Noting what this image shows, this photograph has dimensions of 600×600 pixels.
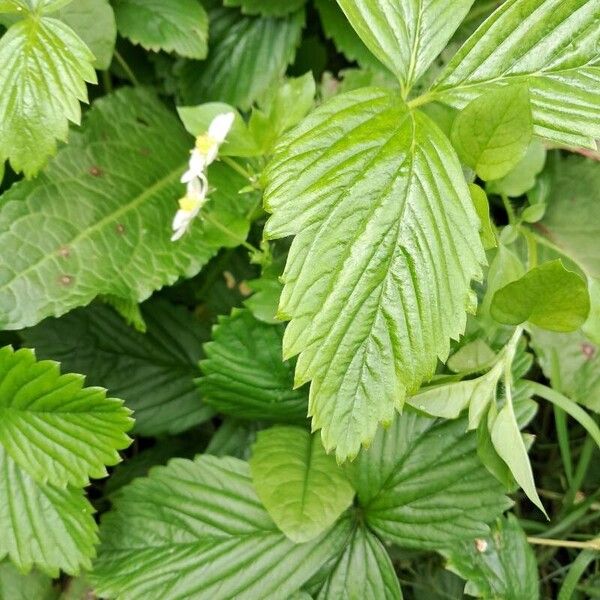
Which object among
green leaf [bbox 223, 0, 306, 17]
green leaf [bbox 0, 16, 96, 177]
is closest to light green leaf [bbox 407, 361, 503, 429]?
green leaf [bbox 0, 16, 96, 177]

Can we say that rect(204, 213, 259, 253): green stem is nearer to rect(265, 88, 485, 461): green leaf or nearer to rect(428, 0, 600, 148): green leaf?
rect(265, 88, 485, 461): green leaf

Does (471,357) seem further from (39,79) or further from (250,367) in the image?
(39,79)

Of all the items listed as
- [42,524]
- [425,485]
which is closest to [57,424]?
[42,524]

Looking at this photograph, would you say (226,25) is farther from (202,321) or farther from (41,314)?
(41,314)

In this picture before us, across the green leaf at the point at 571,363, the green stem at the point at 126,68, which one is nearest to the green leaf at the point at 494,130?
the green leaf at the point at 571,363

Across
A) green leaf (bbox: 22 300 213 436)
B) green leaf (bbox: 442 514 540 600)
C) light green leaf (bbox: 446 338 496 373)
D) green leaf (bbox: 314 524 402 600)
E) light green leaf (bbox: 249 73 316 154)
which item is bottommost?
green leaf (bbox: 442 514 540 600)

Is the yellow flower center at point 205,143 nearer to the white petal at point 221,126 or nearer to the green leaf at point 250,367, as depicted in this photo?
the white petal at point 221,126
